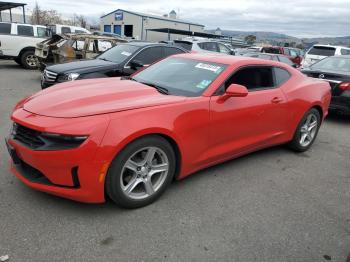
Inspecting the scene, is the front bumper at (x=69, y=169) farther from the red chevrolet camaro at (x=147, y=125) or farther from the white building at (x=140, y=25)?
the white building at (x=140, y=25)

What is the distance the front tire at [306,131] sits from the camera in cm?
496

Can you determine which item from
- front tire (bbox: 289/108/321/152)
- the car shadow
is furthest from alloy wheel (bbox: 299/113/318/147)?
the car shadow

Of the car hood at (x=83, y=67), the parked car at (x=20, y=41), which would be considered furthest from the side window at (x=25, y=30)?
the car hood at (x=83, y=67)

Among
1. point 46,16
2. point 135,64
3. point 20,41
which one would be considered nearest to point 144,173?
point 135,64

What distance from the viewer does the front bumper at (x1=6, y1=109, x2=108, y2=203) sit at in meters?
2.69

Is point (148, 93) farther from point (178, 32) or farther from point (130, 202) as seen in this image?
point (178, 32)

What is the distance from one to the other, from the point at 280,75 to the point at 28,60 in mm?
11408

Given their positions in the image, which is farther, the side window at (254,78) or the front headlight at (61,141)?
the side window at (254,78)

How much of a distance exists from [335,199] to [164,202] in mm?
1997

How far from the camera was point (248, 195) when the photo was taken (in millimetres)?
3639

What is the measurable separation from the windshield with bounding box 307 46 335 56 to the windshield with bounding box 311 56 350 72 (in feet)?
27.7

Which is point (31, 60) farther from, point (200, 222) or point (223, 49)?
point (200, 222)

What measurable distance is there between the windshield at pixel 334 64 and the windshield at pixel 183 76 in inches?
194

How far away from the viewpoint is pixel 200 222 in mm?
3043
